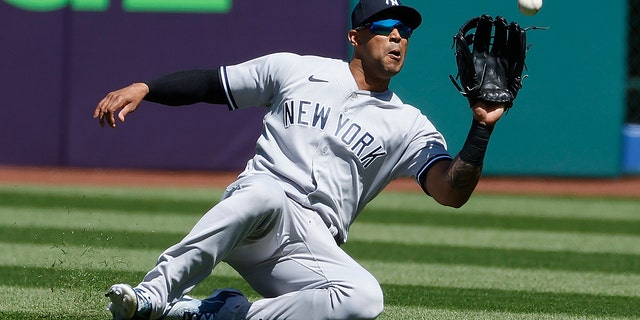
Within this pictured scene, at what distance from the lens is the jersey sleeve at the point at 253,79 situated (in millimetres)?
4422

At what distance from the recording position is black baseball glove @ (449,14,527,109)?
412cm

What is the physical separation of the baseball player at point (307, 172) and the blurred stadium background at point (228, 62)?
7.38 m

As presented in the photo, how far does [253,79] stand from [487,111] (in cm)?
98

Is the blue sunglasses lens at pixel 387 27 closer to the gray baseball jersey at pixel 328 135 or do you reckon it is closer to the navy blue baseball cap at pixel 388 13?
the navy blue baseball cap at pixel 388 13

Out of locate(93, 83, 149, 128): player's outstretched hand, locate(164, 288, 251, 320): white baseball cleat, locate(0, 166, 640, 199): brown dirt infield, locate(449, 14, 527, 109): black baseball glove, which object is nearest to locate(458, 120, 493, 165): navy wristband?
locate(449, 14, 527, 109): black baseball glove

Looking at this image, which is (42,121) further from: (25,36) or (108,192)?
(108,192)

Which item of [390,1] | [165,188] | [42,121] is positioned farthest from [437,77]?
[390,1]

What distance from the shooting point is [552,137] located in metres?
11.9

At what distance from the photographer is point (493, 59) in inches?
166

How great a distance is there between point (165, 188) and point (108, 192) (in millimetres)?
739

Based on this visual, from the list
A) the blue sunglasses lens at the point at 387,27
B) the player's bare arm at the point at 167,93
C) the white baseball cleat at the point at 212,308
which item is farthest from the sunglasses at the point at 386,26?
the white baseball cleat at the point at 212,308

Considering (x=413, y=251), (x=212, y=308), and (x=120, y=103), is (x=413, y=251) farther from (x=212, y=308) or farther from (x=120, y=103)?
(x=120, y=103)

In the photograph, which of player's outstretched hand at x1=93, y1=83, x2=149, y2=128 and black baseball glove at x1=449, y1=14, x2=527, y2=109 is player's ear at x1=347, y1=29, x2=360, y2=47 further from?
player's outstretched hand at x1=93, y1=83, x2=149, y2=128

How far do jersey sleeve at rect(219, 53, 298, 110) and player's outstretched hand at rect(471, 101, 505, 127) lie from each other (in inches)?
32.4
